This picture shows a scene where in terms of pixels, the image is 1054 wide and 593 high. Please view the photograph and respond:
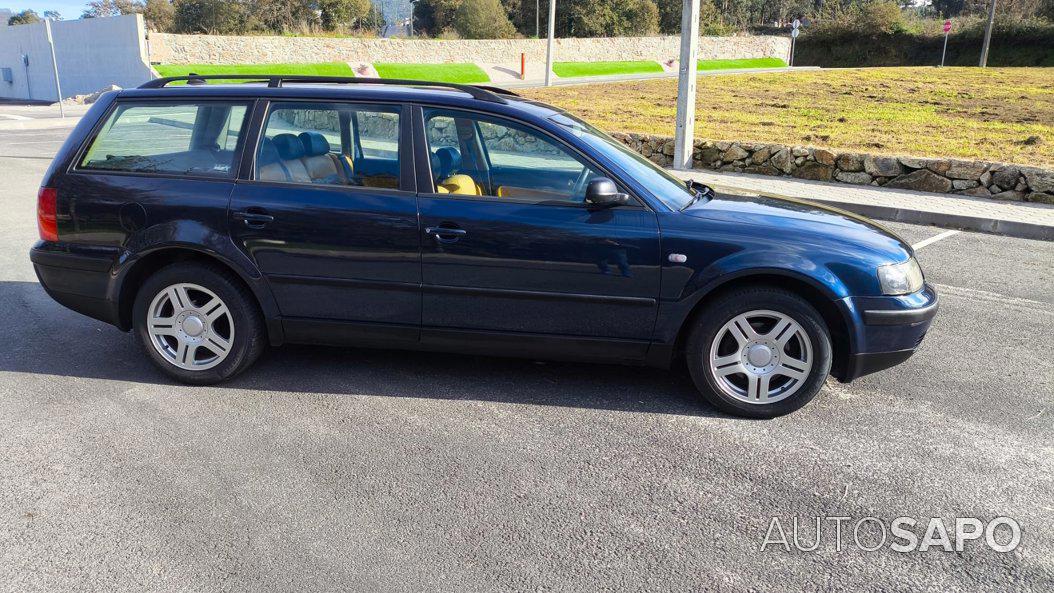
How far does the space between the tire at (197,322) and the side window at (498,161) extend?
4.23ft

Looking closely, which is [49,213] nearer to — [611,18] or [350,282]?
[350,282]

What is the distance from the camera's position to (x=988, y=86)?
24.7m

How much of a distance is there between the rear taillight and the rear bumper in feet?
0.20

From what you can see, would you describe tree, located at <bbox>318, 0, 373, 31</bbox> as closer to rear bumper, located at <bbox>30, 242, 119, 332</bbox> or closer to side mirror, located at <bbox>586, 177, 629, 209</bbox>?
rear bumper, located at <bbox>30, 242, 119, 332</bbox>

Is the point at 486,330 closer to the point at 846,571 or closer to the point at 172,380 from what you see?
the point at 172,380

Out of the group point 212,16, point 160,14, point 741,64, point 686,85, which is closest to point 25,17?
point 160,14

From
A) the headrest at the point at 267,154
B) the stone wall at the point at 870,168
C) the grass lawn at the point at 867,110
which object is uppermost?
the headrest at the point at 267,154

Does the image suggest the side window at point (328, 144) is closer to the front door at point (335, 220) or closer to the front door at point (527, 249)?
the front door at point (335, 220)

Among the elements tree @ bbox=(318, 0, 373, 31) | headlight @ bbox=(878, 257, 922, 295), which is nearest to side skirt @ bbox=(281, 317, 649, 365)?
headlight @ bbox=(878, 257, 922, 295)

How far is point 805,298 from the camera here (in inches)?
165

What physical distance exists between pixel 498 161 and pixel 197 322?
1878 mm

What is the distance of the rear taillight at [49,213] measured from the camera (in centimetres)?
462

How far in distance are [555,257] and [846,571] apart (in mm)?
1977

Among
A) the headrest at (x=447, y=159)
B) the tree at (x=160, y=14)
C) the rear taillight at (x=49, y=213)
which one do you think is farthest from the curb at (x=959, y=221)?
the tree at (x=160, y=14)
